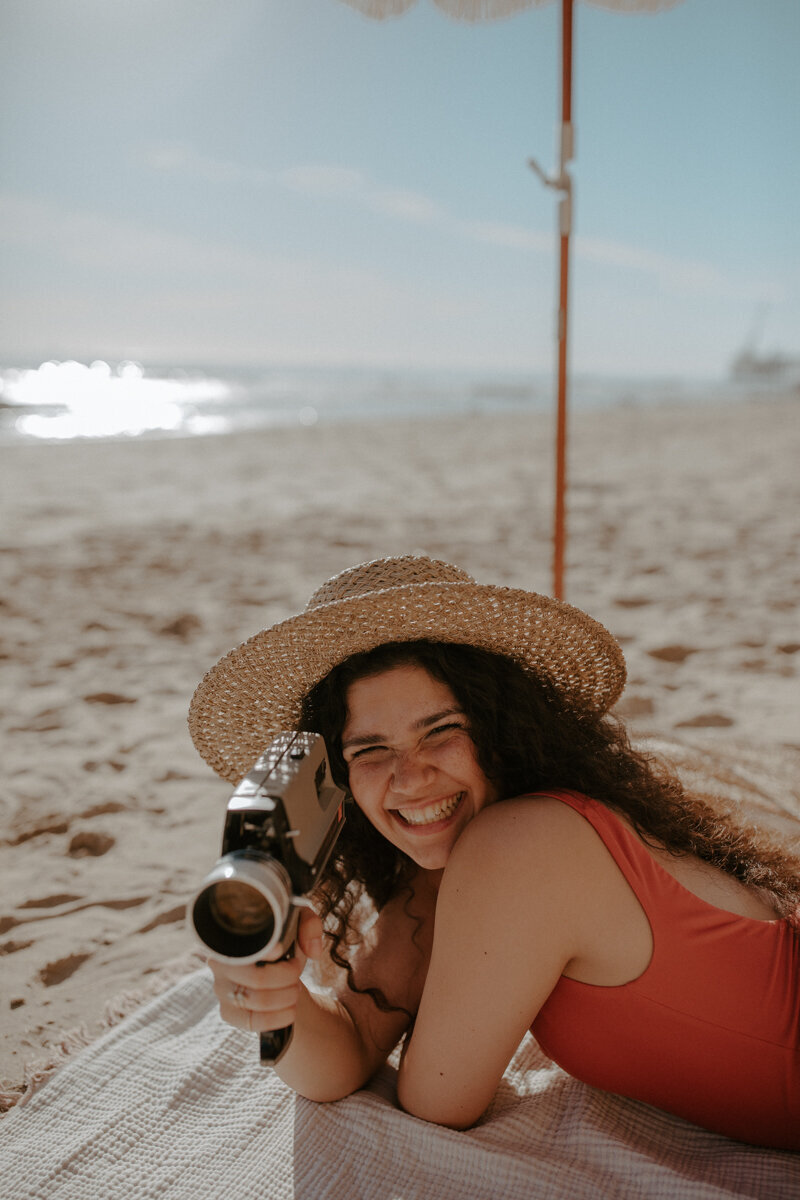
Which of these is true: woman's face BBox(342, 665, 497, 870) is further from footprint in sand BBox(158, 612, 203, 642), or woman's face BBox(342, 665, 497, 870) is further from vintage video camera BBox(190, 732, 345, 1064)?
footprint in sand BBox(158, 612, 203, 642)

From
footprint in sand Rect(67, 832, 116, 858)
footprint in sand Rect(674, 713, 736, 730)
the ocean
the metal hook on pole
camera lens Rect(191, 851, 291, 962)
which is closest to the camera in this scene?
camera lens Rect(191, 851, 291, 962)

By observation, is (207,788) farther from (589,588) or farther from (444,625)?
(589,588)

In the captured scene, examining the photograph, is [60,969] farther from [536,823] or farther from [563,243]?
[563,243]

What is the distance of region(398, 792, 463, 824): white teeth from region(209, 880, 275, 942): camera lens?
0.48m

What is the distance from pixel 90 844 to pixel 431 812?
5.28 ft

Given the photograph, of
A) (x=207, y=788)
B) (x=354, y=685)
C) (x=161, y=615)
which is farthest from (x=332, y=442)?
(x=354, y=685)

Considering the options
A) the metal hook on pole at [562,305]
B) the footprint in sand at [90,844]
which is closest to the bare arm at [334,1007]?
the footprint in sand at [90,844]

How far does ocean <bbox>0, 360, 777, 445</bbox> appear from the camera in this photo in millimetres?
16438

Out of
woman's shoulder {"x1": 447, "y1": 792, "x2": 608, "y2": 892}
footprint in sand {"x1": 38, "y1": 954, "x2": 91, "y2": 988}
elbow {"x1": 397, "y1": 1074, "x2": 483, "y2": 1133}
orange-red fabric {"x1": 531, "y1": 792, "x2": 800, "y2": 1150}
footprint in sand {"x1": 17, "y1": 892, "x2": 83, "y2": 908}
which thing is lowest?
footprint in sand {"x1": 38, "y1": 954, "x2": 91, "y2": 988}

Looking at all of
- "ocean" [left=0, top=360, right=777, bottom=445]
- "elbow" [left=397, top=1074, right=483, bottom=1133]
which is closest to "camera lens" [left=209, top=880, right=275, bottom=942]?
"elbow" [left=397, top=1074, right=483, bottom=1133]

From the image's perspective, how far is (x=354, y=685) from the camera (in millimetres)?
1566

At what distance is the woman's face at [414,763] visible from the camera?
57.7 inches

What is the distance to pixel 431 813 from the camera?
1.48 metres

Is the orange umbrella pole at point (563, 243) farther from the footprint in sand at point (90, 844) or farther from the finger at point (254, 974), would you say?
the finger at point (254, 974)
